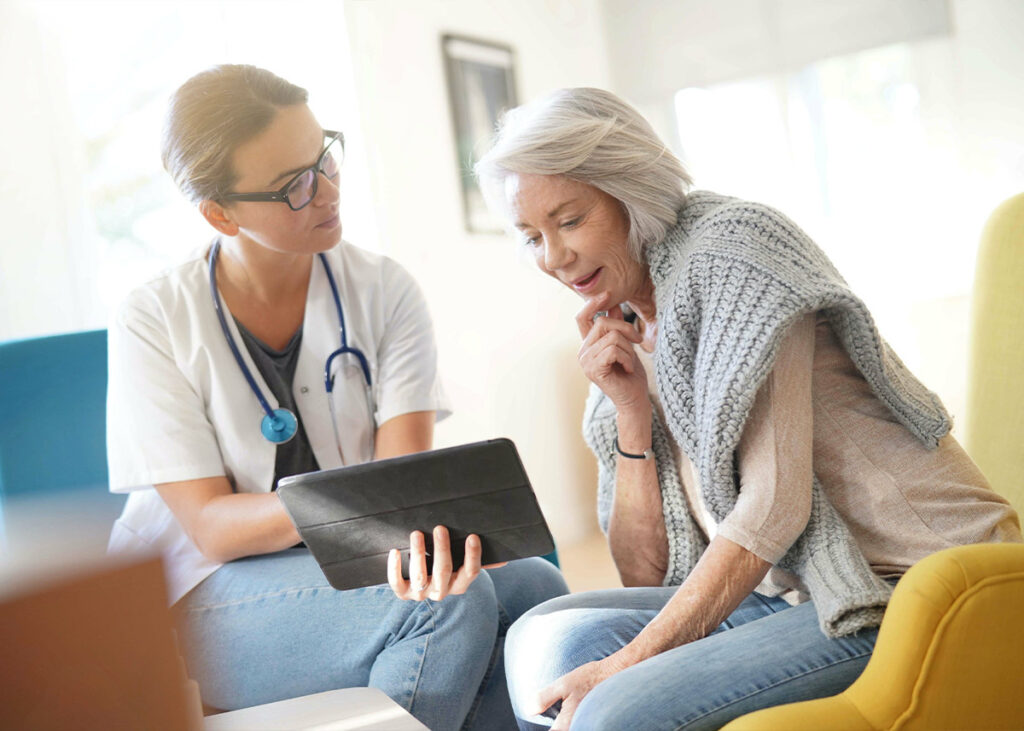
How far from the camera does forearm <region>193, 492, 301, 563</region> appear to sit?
1.45 m

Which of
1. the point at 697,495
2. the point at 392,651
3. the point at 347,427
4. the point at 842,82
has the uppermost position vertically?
the point at 842,82

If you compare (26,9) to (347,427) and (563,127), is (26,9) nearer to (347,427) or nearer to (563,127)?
(347,427)

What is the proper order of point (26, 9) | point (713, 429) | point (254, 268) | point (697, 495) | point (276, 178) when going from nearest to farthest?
point (713, 429) < point (697, 495) < point (276, 178) < point (254, 268) < point (26, 9)

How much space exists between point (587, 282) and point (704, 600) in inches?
18.6

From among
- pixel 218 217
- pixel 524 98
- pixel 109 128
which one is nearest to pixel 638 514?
pixel 218 217

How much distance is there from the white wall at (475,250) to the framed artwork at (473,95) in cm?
4

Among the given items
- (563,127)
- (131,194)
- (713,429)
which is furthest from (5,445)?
(131,194)

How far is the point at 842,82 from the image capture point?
456 centimetres

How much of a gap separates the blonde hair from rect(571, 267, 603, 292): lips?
563mm

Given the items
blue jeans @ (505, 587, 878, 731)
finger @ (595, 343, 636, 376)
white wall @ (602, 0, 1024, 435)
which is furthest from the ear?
white wall @ (602, 0, 1024, 435)

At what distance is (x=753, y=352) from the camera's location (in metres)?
1.07

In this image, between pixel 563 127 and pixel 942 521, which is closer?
pixel 942 521

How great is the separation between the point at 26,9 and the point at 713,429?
254cm

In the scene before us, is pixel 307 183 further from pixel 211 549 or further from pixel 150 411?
pixel 211 549
